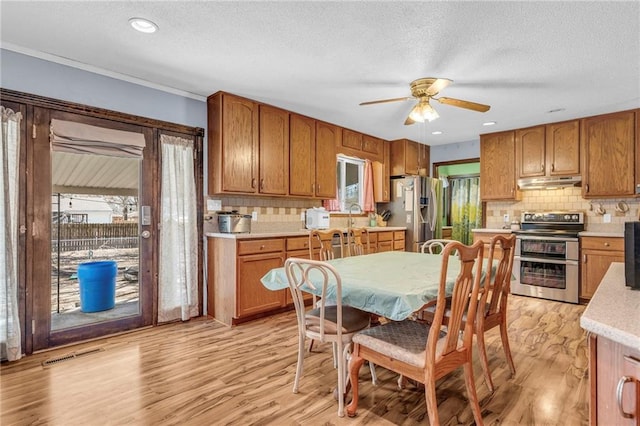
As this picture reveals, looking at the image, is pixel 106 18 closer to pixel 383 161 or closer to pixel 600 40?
pixel 600 40

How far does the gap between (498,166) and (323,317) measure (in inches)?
168

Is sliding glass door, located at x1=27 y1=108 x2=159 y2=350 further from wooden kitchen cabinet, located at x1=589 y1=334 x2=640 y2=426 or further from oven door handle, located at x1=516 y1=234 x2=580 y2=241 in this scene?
oven door handle, located at x1=516 y1=234 x2=580 y2=241

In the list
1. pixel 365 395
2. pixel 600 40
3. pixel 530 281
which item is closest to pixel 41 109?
pixel 365 395

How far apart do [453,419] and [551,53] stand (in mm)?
2670

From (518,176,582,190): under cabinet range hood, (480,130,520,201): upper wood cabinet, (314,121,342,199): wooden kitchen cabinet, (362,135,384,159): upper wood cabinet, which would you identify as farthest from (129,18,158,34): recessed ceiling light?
(518,176,582,190): under cabinet range hood

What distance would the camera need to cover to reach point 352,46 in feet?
8.23

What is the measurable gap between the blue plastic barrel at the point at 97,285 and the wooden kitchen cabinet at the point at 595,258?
520cm

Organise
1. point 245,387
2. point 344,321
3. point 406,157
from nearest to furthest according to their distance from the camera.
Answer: point 344,321, point 245,387, point 406,157

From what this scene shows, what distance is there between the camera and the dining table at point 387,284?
1602 millimetres

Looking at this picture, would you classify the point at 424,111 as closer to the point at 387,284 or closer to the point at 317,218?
the point at 387,284

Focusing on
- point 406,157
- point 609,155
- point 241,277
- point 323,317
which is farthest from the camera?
point 406,157

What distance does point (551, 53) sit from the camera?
2582 millimetres

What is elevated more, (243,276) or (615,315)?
(615,315)

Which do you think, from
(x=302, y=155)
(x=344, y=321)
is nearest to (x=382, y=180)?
(x=302, y=155)
